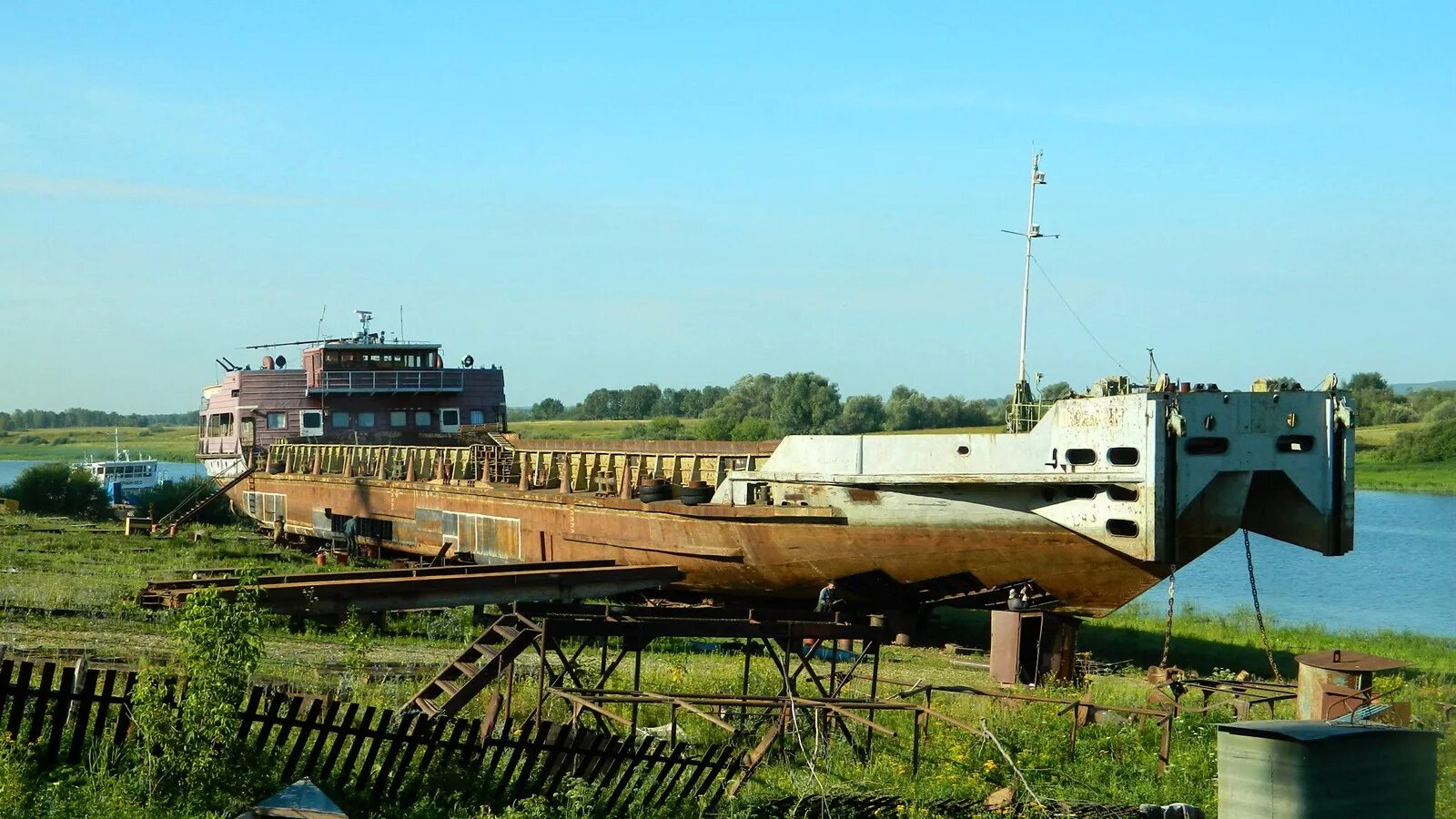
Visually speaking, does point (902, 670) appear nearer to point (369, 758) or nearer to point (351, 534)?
point (369, 758)

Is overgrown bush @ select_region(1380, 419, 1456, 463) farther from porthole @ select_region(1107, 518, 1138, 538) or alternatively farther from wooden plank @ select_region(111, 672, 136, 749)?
wooden plank @ select_region(111, 672, 136, 749)

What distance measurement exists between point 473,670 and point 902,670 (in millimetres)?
6791

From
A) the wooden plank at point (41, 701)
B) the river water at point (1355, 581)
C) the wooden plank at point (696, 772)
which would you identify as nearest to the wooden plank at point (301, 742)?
the wooden plank at point (41, 701)

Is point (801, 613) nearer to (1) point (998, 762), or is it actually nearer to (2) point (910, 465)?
(1) point (998, 762)

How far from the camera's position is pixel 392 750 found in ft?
30.5

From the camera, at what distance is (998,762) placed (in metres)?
11.3

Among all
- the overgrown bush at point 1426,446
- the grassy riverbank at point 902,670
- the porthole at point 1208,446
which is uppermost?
the overgrown bush at point 1426,446

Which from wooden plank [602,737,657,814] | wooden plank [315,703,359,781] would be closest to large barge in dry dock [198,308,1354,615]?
wooden plank [602,737,657,814]

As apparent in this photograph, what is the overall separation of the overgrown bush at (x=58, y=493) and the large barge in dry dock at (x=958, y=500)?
21365mm

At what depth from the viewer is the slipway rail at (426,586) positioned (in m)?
14.2

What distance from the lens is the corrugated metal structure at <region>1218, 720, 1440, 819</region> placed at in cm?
802

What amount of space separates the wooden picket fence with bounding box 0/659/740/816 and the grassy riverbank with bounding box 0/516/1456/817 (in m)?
0.35

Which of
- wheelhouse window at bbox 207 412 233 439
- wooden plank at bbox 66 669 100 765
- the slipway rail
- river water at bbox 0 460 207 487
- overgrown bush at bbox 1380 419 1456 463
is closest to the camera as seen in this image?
wooden plank at bbox 66 669 100 765

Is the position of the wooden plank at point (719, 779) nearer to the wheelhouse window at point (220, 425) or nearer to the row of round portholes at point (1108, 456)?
the row of round portholes at point (1108, 456)
